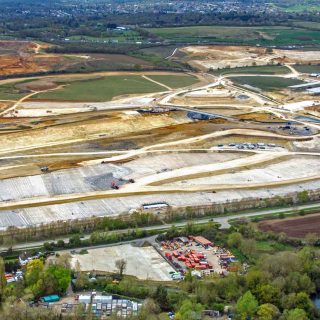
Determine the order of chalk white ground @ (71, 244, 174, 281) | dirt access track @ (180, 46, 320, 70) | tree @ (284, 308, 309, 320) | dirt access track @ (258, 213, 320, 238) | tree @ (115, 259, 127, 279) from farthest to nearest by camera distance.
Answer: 1. dirt access track @ (180, 46, 320, 70)
2. dirt access track @ (258, 213, 320, 238)
3. chalk white ground @ (71, 244, 174, 281)
4. tree @ (115, 259, 127, 279)
5. tree @ (284, 308, 309, 320)

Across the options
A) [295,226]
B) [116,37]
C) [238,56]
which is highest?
[116,37]

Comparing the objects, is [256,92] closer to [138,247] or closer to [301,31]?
[138,247]

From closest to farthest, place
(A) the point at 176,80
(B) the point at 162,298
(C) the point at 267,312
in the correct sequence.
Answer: (C) the point at 267,312
(B) the point at 162,298
(A) the point at 176,80

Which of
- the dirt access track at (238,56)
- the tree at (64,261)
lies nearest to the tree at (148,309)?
the tree at (64,261)

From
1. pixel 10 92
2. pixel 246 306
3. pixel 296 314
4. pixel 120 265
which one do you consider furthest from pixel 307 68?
pixel 296 314

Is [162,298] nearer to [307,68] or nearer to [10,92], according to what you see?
[10,92]

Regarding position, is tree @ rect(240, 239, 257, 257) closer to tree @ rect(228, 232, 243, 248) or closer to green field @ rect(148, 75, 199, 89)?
tree @ rect(228, 232, 243, 248)

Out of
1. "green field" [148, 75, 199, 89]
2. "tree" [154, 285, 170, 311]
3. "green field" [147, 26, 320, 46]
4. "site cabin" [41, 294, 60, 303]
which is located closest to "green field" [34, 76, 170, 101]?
"green field" [148, 75, 199, 89]
